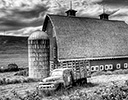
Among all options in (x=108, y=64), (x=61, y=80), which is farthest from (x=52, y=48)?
(x=61, y=80)

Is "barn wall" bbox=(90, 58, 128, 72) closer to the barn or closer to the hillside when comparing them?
the barn

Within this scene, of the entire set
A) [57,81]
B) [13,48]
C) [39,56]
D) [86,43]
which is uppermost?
[13,48]

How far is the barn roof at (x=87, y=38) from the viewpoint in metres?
20.6

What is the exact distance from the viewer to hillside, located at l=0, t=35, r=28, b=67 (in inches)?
1656

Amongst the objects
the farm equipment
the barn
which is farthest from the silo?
the farm equipment

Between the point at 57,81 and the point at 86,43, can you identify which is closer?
the point at 57,81

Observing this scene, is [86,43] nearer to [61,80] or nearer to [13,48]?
[61,80]

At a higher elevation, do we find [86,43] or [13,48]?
[13,48]

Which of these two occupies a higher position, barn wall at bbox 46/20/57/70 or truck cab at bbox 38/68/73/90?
barn wall at bbox 46/20/57/70

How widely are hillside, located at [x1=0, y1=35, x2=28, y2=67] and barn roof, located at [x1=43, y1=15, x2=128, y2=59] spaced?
68.6ft

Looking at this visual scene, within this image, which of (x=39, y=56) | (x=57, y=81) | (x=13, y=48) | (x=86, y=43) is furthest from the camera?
(x=13, y=48)

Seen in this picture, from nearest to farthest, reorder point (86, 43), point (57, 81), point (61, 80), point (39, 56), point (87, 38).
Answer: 1. point (57, 81)
2. point (61, 80)
3. point (39, 56)
4. point (86, 43)
5. point (87, 38)

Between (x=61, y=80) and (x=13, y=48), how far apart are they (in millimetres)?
39381

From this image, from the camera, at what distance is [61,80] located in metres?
10.1
